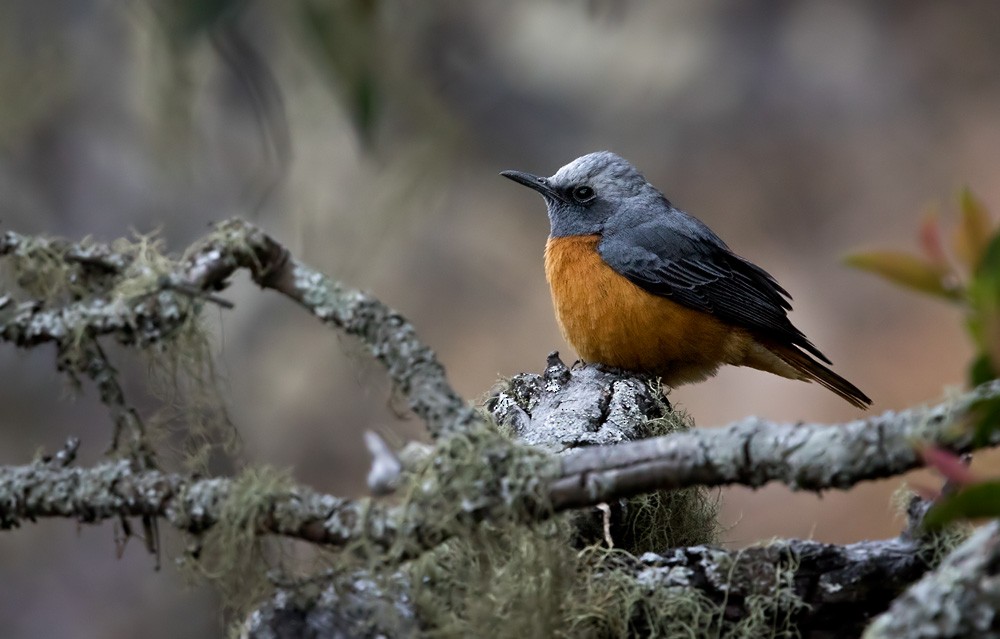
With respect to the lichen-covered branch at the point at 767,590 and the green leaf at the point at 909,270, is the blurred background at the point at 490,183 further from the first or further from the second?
the green leaf at the point at 909,270

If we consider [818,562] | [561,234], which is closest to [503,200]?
[561,234]

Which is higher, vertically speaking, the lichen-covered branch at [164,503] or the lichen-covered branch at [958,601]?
the lichen-covered branch at [164,503]

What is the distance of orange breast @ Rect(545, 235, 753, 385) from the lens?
10.4 feet

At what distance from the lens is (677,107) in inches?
195

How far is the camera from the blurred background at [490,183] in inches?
160

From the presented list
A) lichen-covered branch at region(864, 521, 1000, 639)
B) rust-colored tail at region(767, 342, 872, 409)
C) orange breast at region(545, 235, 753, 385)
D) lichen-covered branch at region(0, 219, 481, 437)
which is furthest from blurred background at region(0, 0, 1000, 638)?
lichen-covered branch at region(864, 521, 1000, 639)

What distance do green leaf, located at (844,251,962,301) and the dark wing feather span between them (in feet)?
8.00

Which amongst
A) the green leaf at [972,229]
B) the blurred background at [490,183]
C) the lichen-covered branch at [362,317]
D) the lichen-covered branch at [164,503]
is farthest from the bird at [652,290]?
the green leaf at [972,229]

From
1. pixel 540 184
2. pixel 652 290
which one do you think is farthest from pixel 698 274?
pixel 540 184

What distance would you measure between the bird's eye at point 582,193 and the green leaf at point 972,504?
2.79 m

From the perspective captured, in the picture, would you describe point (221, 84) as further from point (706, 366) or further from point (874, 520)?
point (874, 520)

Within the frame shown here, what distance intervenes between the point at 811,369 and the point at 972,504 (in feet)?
8.90

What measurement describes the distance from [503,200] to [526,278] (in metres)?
0.42

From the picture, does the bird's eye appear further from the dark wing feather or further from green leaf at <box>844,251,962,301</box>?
green leaf at <box>844,251,962,301</box>
